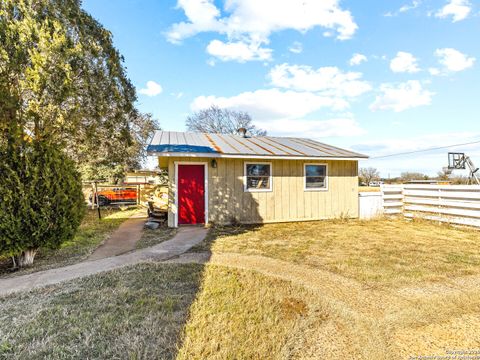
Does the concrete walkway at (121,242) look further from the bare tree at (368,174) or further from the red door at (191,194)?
the bare tree at (368,174)

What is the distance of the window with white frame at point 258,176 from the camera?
934 cm

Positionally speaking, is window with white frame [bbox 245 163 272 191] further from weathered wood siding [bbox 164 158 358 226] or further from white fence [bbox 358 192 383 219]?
white fence [bbox 358 192 383 219]

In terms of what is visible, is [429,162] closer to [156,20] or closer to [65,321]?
[156,20]

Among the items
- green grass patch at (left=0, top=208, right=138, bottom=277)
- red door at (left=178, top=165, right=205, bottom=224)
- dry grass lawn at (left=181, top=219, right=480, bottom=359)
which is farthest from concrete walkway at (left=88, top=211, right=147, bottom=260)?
dry grass lawn at (left=181, top=219, right=480, bottom=359)

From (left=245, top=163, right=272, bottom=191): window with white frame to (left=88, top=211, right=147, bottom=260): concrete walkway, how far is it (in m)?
4.14

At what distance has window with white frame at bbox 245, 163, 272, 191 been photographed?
9.34 m

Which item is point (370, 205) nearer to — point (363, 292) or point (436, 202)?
point (436, 202)

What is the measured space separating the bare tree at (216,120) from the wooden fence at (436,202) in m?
A: 22.6

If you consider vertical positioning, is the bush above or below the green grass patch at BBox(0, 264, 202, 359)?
above

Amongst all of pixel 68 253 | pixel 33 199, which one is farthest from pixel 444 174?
pixel 33 199

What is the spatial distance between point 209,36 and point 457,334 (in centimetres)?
1399

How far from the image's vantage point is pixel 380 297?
3363 mm

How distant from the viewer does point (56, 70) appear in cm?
582

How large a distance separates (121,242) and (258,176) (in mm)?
5122
